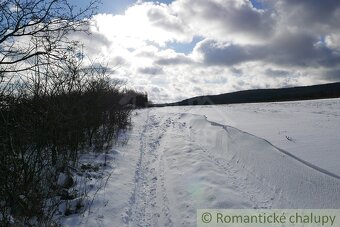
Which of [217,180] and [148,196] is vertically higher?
[217,180]

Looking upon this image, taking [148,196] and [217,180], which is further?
[217,180]

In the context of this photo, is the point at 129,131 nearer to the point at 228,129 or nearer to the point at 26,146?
the point at 228,129

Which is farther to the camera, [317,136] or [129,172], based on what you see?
[317,136]

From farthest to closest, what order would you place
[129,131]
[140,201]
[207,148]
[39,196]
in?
[129,131] → [207,148] → [140,201] → [39,196]

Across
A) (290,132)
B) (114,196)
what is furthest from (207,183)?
(290,132)

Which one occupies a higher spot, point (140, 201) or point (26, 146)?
point (26, 146)

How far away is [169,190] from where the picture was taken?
695cm

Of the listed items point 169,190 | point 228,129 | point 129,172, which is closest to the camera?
point 169,190

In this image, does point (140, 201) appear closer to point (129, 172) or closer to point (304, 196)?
point (129, 172)

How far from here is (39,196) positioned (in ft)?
17.7

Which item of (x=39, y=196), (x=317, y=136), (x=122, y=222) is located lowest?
(x=122, y=222)

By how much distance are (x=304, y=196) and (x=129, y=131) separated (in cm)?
1137

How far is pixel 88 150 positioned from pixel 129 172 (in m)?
2.25

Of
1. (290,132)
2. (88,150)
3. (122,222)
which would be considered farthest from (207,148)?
(122,222)
